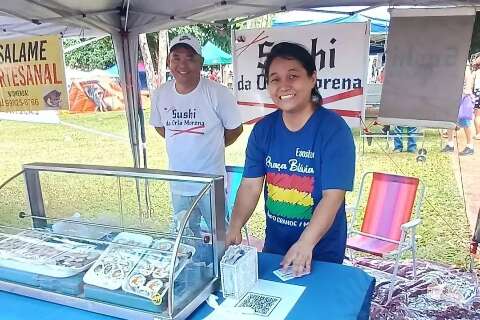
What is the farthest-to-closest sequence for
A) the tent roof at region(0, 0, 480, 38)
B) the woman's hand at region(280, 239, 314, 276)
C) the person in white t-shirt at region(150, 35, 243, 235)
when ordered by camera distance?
the tent roof at region(0, 0, 480, 38) < the person in white t-shirt at region(150, 35, 243, 235) < the woman's hand at region(280, 239, 314, 276)

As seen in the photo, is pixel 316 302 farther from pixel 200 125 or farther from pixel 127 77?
pixel 127 77

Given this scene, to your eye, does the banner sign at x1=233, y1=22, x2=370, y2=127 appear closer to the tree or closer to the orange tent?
the orange tent

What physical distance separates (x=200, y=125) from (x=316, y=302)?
1.82 m

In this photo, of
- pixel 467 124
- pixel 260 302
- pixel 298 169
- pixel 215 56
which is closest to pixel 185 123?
pixel 298 169

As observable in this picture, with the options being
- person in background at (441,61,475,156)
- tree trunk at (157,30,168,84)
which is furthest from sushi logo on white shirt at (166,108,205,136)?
tree trunk at (157,30,168,84)

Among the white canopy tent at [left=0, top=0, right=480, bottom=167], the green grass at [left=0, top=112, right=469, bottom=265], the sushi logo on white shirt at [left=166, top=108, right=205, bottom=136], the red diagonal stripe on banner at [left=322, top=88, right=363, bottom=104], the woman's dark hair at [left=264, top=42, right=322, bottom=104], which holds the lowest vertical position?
the green grass at [left=0, top=112, right=469, bottom=265]

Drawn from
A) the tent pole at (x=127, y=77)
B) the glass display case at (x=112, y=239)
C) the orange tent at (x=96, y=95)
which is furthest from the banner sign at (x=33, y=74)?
the orange tent at (x=96, y=95)

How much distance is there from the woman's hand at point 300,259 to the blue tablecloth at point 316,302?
2cm

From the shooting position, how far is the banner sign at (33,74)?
3.40 metres

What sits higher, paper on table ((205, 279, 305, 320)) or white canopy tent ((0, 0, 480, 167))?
white canopy tent ((0, 0, 480, 167))

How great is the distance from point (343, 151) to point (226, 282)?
54 cm

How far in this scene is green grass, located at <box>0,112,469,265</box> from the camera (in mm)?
1519

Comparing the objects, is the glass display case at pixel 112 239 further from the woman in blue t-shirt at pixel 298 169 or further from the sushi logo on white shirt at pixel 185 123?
the sushi logo on white shirt at pixel 185 123

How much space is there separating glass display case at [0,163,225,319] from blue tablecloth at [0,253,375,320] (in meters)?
0.02
